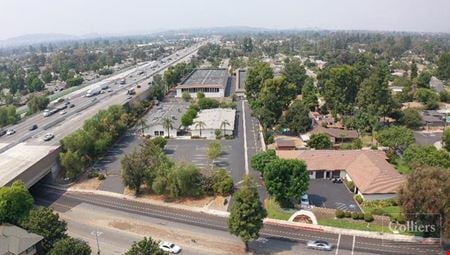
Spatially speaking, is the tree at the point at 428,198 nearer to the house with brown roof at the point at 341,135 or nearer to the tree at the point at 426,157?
the tree at the point at 426,157

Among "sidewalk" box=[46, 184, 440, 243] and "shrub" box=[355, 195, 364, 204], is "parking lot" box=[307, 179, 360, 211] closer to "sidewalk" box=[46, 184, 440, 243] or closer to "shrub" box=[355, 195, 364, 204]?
"shrub" box=[355, 195, 364, 204]

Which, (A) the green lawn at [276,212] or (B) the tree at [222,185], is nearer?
(A) the green lawn at [276,212]

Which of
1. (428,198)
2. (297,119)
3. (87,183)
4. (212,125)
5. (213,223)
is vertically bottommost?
(87,183)

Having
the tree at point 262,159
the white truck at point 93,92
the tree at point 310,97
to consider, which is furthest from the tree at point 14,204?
the white truck at point 93,92

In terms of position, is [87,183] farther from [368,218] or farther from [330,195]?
[368,218]

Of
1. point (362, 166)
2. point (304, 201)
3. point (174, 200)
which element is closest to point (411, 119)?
point (362, 166)

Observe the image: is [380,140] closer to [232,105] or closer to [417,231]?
[417,231]

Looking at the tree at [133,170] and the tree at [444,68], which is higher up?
the tree at [444,68]
